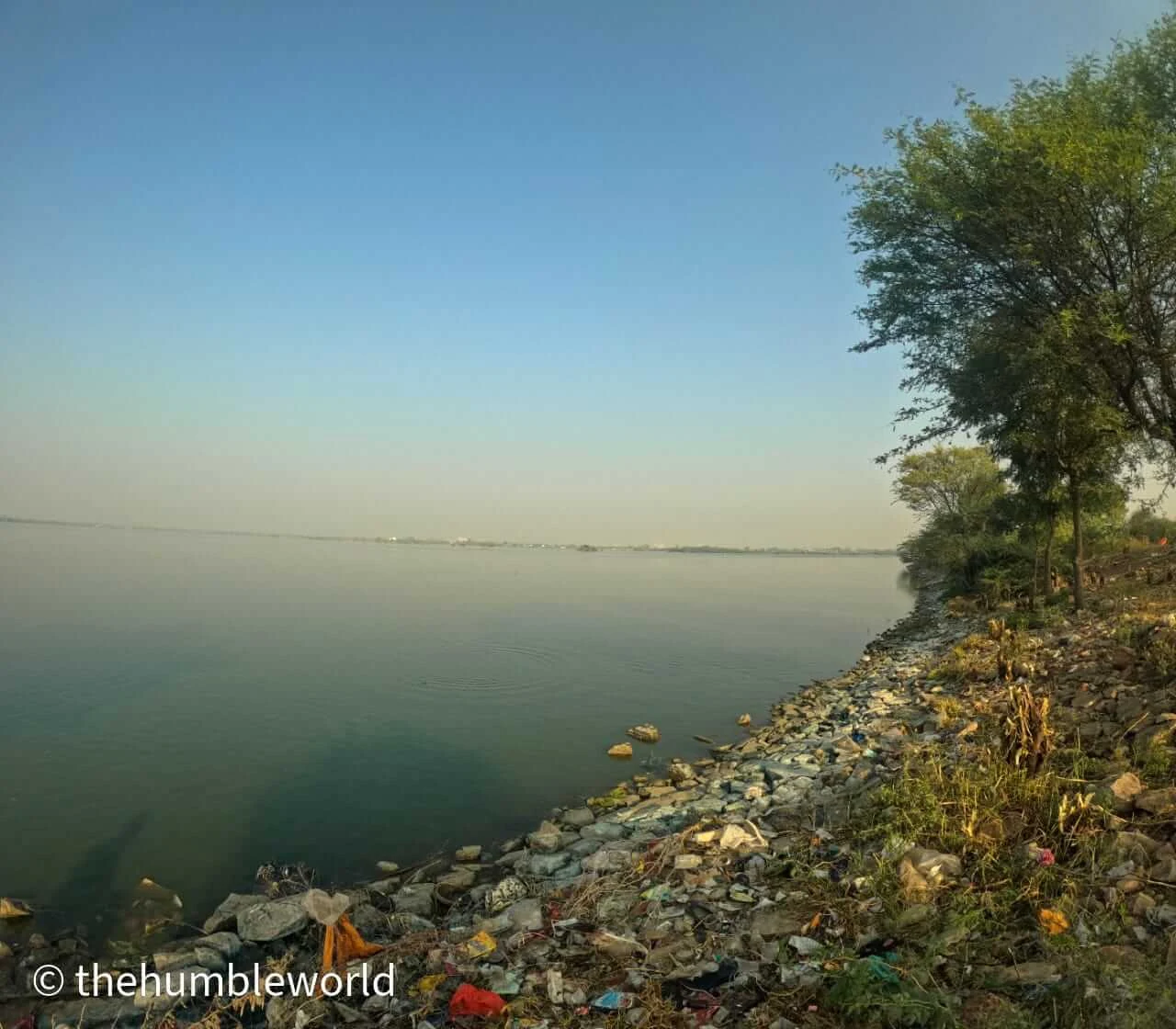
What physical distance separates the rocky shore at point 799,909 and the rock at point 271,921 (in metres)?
0.02

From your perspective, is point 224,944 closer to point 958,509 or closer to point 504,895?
point 504,895

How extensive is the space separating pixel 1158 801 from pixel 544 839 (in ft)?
24.6

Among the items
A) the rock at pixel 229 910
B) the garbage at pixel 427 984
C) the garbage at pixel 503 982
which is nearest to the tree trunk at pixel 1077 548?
the garbage at pixel 503 982

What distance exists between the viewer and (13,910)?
855 cm

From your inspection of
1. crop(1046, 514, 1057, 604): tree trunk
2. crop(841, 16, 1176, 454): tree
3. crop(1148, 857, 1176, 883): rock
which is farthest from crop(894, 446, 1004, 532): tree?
crop(1148, 857, 1176, 883): rock

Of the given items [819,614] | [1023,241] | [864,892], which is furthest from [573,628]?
[864,892]

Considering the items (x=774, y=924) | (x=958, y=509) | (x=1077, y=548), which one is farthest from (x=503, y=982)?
(x=958, y=509)

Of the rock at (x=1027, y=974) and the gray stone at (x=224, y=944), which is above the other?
the rock at (x=1027, y=974)

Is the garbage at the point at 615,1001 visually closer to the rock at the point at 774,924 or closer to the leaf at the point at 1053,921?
the rock at the point at 774,924

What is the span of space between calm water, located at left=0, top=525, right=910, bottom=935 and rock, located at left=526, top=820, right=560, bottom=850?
1.00 metres

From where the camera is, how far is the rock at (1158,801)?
239 inches

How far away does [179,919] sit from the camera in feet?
28.6

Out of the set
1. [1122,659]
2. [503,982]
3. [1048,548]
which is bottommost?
[503,982]

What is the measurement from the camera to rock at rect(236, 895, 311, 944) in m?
7.70
